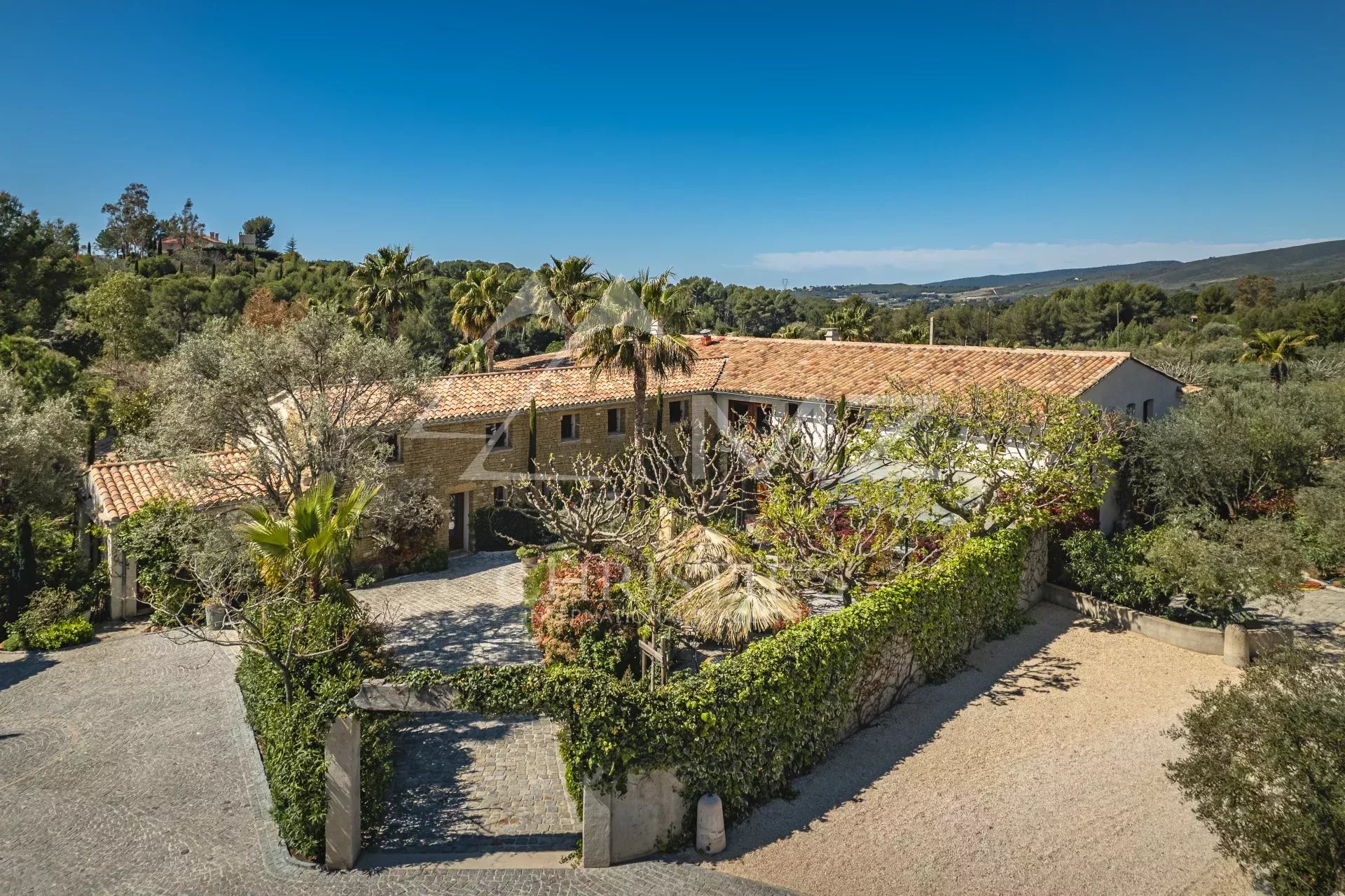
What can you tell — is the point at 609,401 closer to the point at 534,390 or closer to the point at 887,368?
the point at 534,390

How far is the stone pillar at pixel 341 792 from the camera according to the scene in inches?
339

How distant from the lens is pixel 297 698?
30.9 ft

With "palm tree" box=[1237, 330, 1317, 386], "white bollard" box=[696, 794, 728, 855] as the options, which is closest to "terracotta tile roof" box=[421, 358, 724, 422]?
"white bollard" box=[696, 794, 728, 855]

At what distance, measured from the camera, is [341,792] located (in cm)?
867

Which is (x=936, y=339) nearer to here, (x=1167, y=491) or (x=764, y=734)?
(x=1167, y=491)

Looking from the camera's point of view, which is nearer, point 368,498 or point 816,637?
point 816,637

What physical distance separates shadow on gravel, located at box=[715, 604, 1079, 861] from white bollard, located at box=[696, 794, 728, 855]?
5.2 inches

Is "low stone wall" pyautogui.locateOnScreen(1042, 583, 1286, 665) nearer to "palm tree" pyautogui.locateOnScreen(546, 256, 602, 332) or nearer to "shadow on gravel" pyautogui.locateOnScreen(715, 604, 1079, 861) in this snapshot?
"shadow on gravel" pyautogui.locateOnScreen(715, 604, 1079, 861)

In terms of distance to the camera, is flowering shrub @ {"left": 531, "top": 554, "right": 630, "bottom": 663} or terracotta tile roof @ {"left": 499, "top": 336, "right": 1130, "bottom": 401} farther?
terracotta tile roof @ {"left": 499, "top": 336, "right": 1130, "bottom": 401}

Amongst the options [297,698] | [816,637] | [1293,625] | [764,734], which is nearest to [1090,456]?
[1293,625]

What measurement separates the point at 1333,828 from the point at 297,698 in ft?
33.6

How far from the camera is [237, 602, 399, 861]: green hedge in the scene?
864 cm

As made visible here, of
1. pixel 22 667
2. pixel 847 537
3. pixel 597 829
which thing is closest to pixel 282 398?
pixel 22 667

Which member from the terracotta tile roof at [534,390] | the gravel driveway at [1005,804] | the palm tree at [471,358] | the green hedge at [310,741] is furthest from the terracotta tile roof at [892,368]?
the green hedge at [310,741]
